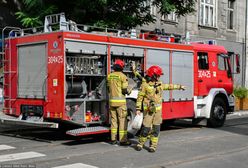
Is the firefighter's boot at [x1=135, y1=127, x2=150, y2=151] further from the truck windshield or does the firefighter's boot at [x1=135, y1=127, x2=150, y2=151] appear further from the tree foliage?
the truck windshield

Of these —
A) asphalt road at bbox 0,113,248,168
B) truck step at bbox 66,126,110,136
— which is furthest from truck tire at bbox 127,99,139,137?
truck step at bbox 66,126,110,136

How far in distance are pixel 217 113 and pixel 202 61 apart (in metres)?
1.79

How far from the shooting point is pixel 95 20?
49.8 feet

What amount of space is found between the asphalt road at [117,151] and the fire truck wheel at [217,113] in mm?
1240

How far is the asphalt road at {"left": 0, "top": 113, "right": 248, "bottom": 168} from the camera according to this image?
26.9ft

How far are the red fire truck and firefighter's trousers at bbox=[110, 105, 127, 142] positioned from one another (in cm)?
44

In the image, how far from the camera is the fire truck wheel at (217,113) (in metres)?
14.2

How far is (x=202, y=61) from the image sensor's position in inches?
554

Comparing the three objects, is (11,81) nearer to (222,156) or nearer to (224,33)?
(222,156)

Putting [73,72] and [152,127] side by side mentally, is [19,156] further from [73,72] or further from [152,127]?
[152,127]

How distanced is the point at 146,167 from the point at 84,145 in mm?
2874

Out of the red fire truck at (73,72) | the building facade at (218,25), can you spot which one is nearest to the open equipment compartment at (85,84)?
the red fire truck at (73,72)

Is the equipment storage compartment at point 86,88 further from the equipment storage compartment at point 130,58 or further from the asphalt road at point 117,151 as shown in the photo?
the asphalt road at point 117,151

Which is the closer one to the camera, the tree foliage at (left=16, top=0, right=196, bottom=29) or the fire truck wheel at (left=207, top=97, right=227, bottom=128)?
the fire truck wheel at (left=207, top=97, right=227, bottom=128)
